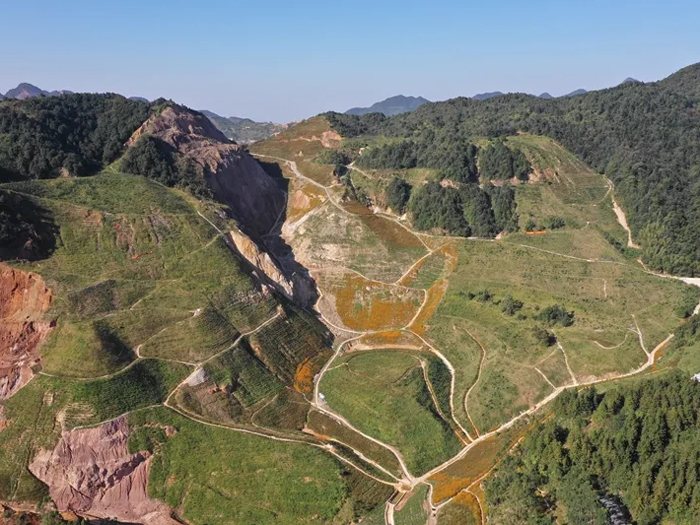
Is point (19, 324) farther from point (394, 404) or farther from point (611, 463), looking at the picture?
point (611, 463)

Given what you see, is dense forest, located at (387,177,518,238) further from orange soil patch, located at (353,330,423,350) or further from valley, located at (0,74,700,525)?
orange soil patch, located at (353,330,423,350)

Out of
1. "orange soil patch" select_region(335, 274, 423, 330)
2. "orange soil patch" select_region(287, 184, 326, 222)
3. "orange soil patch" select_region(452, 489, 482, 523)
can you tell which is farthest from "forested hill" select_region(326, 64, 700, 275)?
"orange soil patch" select_region(452, 489, 482, 523)

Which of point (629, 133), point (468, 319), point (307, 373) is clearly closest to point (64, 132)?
point (307, 373)

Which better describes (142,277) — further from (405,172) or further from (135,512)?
(405,172)

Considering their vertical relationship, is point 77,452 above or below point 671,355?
below

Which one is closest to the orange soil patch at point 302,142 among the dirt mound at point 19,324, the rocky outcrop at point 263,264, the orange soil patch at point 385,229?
the orange soil patch at point 385,229

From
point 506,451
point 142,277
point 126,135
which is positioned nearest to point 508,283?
point 506,451
